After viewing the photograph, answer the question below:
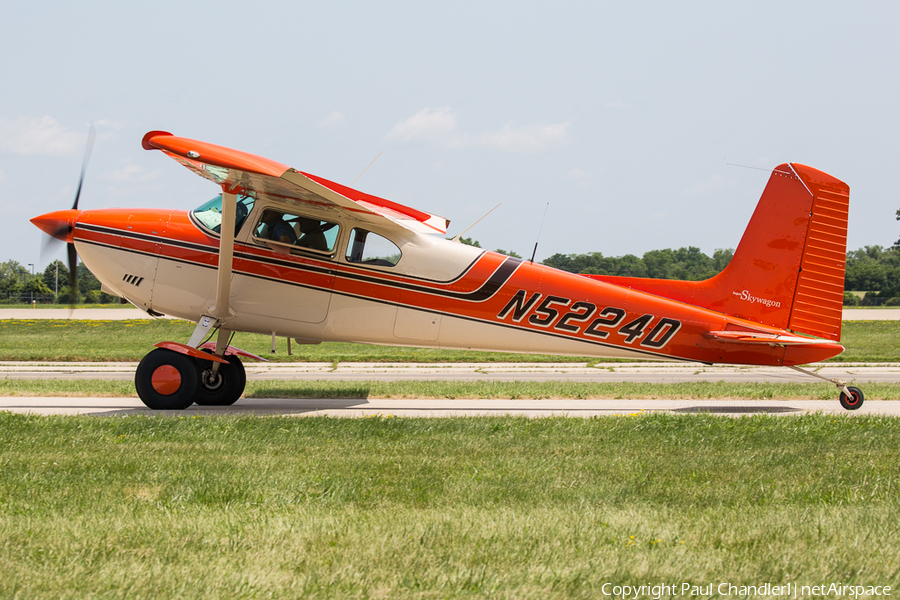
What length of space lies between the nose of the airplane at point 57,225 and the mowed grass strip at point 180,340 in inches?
450

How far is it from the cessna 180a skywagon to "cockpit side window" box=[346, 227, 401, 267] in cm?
2

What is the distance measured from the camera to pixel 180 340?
96.9 feet

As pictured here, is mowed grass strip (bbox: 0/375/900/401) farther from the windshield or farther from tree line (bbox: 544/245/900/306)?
tree line (bbox: 544/245/900/306)

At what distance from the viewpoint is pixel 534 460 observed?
21.2 ft

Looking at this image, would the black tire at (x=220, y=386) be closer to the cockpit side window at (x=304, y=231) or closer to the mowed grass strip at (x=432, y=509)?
the cockpit side window at (x=304, y=231)

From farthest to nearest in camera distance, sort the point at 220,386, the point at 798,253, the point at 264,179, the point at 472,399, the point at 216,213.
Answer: the point at 472,399, the point at 220,386, the point at 216,213, the point at 798,253, the point at 264,179

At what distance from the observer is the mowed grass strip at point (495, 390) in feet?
40.7

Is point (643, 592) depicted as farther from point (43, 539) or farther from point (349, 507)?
point (43, 539)

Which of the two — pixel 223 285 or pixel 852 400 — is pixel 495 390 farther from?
pixel 852 400

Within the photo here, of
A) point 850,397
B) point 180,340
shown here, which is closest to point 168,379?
point 850,397

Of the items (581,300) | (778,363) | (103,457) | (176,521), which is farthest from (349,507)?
(778,363)

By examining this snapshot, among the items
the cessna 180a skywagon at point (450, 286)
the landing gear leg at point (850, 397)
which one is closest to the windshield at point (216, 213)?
the cessna 180a skywagon at point (450, 286)

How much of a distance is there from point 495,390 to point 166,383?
567 centimetres

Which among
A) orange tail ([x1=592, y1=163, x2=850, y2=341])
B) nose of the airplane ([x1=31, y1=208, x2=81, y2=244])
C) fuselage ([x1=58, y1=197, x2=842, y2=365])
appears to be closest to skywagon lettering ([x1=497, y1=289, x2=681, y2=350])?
fuselage ([x1=58, y1=197, x2=842, y2=365])
